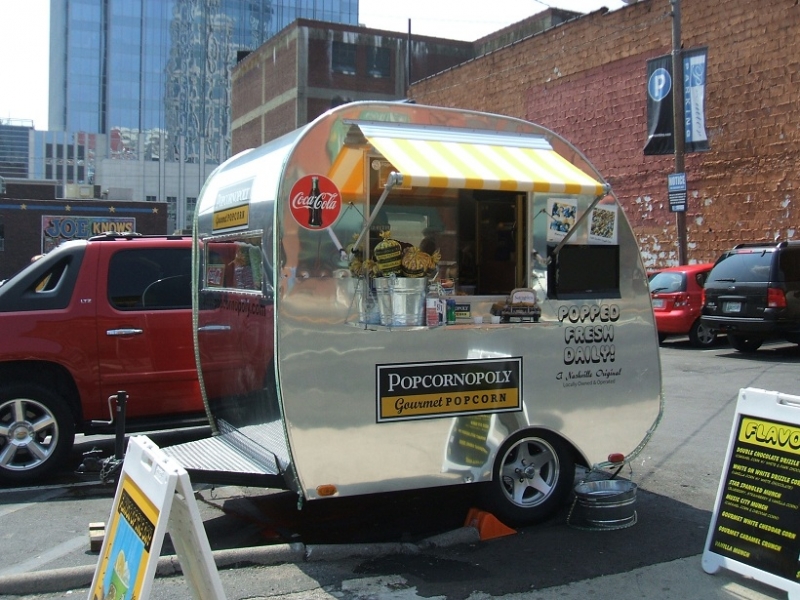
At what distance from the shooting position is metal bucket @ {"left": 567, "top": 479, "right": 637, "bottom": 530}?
18.8 ft

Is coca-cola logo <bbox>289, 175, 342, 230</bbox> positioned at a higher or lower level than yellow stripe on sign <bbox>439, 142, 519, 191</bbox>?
lower

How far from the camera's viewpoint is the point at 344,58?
53.4m

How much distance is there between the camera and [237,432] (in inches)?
239

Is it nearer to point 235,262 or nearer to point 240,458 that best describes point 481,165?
point 235,262

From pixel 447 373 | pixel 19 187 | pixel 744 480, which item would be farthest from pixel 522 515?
pixel 19 187

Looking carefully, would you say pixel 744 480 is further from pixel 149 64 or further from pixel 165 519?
pixel 149 64

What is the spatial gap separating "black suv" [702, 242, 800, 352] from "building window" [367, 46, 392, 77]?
42.4m

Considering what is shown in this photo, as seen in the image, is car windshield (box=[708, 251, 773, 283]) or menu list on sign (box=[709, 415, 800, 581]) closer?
menu list on sign (box=[709, 415, 800, 581])

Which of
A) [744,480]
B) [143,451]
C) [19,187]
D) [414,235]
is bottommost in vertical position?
[744,480]

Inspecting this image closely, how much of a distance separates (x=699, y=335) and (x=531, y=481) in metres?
11.8

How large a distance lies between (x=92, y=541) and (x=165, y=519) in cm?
270

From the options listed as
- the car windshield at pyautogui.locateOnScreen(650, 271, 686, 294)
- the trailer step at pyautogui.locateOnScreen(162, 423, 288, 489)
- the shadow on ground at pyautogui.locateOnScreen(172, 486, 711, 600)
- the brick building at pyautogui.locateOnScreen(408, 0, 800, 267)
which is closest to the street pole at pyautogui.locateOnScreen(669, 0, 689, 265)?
the brick building at pyautogui.locateOnScreen(408, 0, 800, 267)

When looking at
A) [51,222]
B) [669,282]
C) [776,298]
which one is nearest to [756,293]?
[776,298]

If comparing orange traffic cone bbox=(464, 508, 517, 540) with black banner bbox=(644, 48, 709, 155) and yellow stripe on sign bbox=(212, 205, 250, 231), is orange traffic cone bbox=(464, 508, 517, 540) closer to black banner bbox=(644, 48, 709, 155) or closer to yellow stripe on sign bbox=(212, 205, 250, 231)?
yellow stripe on sign bbox=(212, 205, 250, 231)
